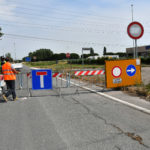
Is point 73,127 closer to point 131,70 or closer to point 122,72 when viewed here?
point 122,72

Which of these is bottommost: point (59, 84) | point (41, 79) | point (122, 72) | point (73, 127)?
point (73, 127)

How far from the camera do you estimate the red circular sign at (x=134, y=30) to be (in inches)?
347

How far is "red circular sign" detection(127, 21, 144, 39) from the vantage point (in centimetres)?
880

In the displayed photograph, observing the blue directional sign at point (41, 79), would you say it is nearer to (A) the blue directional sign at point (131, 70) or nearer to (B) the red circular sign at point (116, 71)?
(B) the red circular sign at point (116, 71)

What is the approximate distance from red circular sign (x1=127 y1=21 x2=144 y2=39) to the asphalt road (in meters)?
4.05

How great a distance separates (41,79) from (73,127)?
4.26 metres

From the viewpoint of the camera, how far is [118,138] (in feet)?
12.2

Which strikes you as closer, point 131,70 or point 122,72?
point 122,72

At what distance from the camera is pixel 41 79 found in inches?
324

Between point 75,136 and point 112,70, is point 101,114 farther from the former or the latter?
point 112,70

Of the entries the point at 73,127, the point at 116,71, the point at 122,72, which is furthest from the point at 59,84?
the point at 73,127

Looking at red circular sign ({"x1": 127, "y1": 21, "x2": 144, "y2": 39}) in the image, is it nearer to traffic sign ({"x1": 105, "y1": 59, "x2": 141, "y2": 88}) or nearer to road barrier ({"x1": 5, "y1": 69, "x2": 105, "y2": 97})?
traffic sign ({"x1": 105, "y1": 59, "x2": 141, "y2": 88})

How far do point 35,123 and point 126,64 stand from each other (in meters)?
5.74

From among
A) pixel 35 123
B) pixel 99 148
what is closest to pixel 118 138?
pixel 99 148
